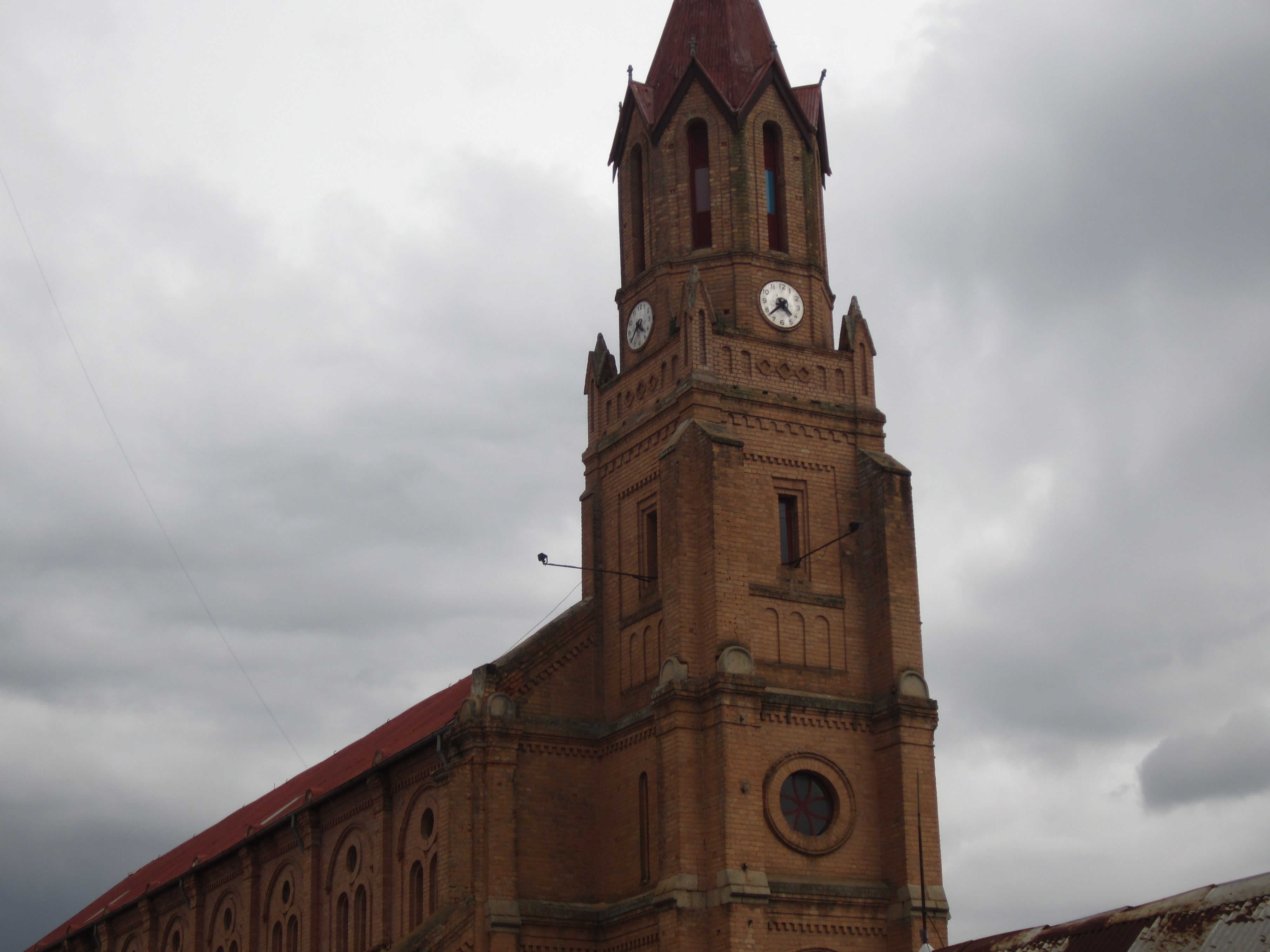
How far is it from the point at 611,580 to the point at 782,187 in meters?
12.2

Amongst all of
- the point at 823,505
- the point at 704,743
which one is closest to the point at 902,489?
the point at 823,505

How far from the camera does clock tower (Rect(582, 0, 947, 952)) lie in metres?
41.2

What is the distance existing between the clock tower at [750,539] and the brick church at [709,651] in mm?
74

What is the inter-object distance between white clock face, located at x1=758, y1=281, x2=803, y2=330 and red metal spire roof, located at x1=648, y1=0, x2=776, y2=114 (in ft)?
17.7

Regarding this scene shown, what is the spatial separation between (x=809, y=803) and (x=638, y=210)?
18199mm

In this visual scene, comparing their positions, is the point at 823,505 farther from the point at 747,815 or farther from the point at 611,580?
the point at 747,815

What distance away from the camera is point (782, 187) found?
49.3 m

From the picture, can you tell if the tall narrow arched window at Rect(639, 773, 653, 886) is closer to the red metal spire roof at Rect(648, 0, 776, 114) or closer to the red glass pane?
the red glass pane

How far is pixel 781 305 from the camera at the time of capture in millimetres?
47625

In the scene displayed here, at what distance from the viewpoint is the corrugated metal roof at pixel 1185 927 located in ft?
90.4

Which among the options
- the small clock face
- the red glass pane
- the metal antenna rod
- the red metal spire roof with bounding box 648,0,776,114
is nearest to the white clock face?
the small clock face

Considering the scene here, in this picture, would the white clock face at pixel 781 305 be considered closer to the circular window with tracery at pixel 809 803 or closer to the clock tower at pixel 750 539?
the clock tower at pixel 750 539

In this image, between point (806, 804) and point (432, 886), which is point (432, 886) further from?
point (806, 804)

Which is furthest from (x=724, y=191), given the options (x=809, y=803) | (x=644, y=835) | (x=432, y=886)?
(x=432, y=886)
